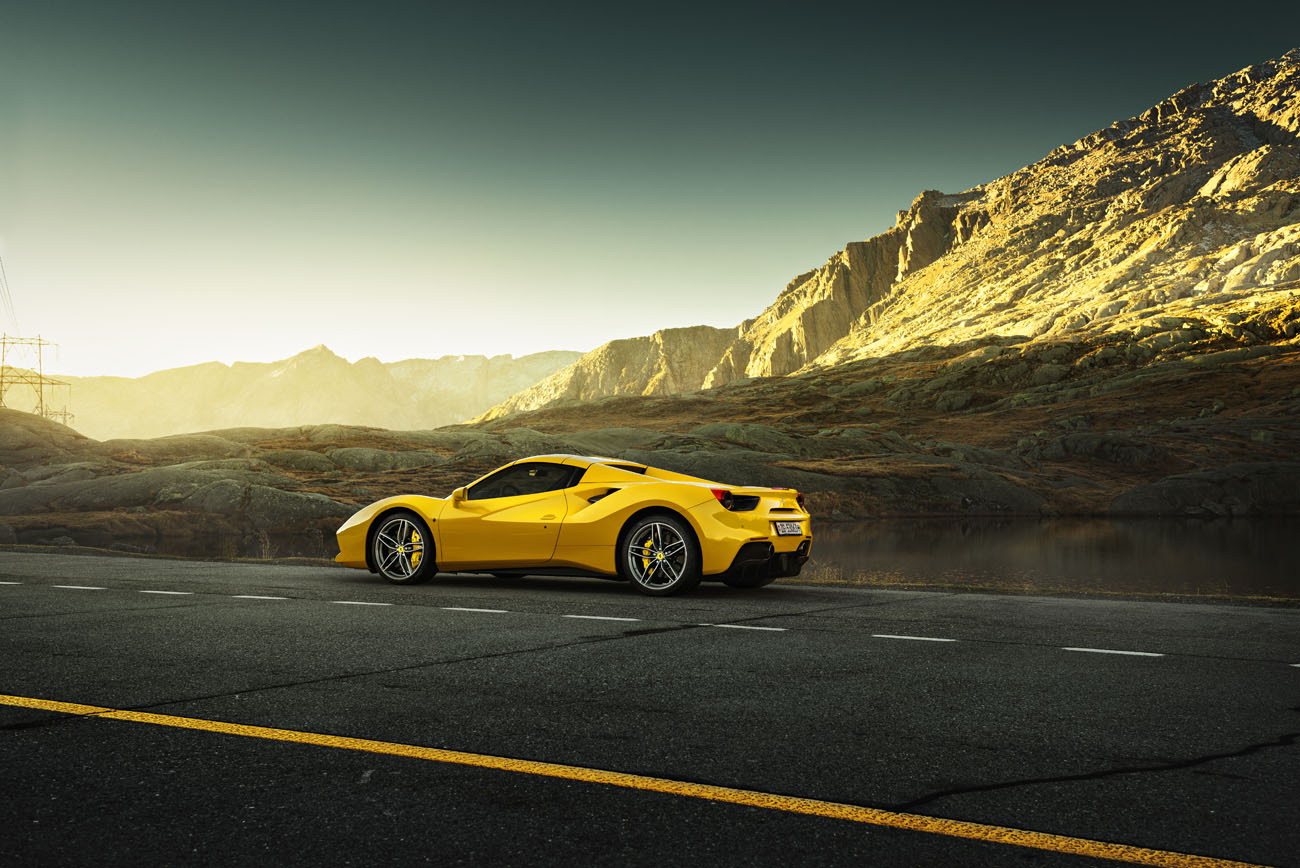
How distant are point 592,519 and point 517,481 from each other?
126 cm

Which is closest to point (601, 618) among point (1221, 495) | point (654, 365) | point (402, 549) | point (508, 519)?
point (508, 519)

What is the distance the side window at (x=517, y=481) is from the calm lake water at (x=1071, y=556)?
4.45 metres

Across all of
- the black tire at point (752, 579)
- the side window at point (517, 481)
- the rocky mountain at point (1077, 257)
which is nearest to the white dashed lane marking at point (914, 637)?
the black tire at point (752, 579)

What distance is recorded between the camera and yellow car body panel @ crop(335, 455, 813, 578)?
988cm

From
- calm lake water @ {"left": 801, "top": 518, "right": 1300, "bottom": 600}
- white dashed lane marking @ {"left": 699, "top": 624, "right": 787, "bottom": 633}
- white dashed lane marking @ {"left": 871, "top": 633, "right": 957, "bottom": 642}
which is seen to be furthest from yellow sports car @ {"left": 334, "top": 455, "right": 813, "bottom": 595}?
calm lake water @ {"left": 801, "top": 518, "right": 1300, "bottom": 600}

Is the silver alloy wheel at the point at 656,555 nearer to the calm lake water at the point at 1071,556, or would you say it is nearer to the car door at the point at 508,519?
the car door at the point at 508,519

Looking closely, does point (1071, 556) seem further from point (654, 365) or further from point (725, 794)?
point (654, 365)

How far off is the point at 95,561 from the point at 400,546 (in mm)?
6129

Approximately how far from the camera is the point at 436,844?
9.64ft

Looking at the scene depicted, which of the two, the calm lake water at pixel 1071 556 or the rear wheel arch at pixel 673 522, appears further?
the calm lake water at pixel 1071 556

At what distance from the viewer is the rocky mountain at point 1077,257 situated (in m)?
106

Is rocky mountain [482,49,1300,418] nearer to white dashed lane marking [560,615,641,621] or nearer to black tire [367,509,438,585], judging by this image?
black tire [367,509,438,585]

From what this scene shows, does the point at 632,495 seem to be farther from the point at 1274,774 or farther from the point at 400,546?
the point at 1274,774

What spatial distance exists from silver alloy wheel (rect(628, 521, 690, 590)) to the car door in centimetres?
93
